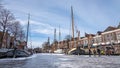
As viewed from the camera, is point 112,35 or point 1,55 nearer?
point 1,55

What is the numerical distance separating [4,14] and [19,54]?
16.6m

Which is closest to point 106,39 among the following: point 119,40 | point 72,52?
point 119,40

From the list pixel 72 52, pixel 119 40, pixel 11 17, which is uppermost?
pixel 11 17

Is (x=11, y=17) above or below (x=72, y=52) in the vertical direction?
above

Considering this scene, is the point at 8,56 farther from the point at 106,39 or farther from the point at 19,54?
the point at 106,39

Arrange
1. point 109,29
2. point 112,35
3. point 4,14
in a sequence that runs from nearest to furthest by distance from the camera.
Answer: point 4,14 → point 112,35 → point 109,29

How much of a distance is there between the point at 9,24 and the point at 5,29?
154cm

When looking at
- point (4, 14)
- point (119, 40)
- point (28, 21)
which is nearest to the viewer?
point (4, 14)

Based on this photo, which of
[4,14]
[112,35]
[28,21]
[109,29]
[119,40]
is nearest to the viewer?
[4,14]

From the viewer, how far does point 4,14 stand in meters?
41.1

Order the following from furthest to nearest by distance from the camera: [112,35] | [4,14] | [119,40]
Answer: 1. [112,35]
2. [119,40]
3. [4,14]

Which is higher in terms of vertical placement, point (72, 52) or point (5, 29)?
point (5, 29)

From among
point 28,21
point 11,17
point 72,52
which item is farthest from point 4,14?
point 72,52

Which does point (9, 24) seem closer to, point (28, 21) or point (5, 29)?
point (5, 29)
